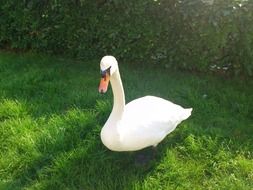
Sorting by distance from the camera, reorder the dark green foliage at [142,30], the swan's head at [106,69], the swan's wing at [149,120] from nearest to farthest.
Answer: the swan's head at [106,69], the swan's wing at [149,120], the dark green foliage at [142,30]

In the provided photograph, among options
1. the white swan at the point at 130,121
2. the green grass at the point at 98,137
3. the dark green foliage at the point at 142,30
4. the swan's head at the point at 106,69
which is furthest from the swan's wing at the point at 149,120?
the dark green foliage at the point at 142,30

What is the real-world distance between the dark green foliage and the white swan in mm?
1462

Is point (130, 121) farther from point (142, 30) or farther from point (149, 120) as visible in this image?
point (142, 30)

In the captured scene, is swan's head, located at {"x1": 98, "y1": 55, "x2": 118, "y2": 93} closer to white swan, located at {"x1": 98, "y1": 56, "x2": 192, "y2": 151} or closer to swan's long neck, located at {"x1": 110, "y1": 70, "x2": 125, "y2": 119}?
white swan, located at {"x1": 98, "y1": 56, "x2": 192, "y2": 151}

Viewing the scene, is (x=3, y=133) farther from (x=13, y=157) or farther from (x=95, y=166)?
(x=95, y=166)

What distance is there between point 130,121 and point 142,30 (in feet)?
6.56

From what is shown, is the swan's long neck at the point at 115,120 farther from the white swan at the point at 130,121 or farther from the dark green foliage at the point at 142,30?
the dark green foliage at the point at 142,30

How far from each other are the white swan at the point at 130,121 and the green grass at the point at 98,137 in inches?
12.4

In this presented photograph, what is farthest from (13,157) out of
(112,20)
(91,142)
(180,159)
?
(112,20)

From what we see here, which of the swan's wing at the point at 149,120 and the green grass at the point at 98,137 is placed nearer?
the swan's wing at the point at 149,120

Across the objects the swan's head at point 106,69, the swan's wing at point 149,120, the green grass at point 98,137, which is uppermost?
the swan's head at point 106,69

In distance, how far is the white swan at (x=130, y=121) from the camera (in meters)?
3.56

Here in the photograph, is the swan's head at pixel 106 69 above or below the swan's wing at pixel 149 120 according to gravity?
above

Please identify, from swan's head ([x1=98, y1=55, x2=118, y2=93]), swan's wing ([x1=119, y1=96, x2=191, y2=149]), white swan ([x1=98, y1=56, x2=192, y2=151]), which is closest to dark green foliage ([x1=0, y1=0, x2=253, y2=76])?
swan's wing ([x1=119, y1=96, x2=191, y2=149])
